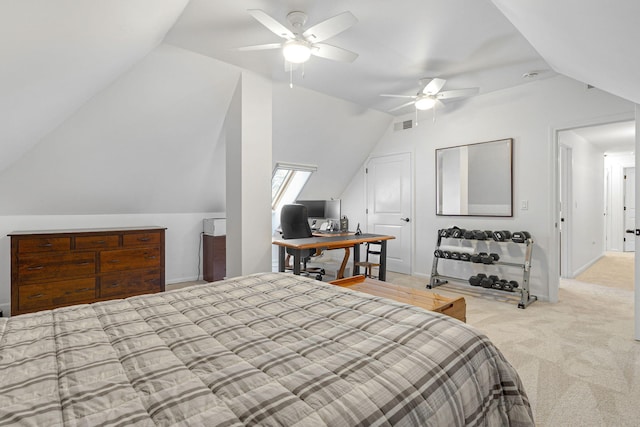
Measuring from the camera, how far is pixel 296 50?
245 centimetres

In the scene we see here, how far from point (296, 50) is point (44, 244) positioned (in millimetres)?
3122

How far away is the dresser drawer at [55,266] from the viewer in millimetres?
3180

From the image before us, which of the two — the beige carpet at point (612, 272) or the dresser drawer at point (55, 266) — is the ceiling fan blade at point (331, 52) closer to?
the dresser drawer at point (55, 266)

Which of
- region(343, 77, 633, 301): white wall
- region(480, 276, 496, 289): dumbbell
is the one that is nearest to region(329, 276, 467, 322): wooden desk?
region(480, 276, 496, 289): dumbbell

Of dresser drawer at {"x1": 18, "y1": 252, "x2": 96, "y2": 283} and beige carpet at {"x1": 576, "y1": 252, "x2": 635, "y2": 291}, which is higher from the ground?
dresser drawer at {"x1": 18, "y1": 252, "x2": 96, "y2": 283}

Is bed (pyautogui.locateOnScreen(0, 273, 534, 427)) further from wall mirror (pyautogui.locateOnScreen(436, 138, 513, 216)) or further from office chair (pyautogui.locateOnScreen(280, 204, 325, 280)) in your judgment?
wall mirror (pyautogui.locateOnScreen(436, 138, 513, 216))

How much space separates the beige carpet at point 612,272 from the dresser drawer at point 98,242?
636 centimetres

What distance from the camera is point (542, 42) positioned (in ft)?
7.48

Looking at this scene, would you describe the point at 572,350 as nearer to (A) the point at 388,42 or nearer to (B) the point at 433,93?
(B) the point at 433,93

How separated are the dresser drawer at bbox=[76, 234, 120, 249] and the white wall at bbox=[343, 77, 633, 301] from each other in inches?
165

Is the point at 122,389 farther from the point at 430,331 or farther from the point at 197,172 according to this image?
the point at 197,172

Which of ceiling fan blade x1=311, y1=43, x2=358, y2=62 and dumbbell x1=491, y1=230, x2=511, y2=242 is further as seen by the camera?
dumbbell x1=491, y1=230, x2=511, y2=242

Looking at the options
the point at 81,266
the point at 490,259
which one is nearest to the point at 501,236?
the point at 490,259

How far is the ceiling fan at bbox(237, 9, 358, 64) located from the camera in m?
2.09
